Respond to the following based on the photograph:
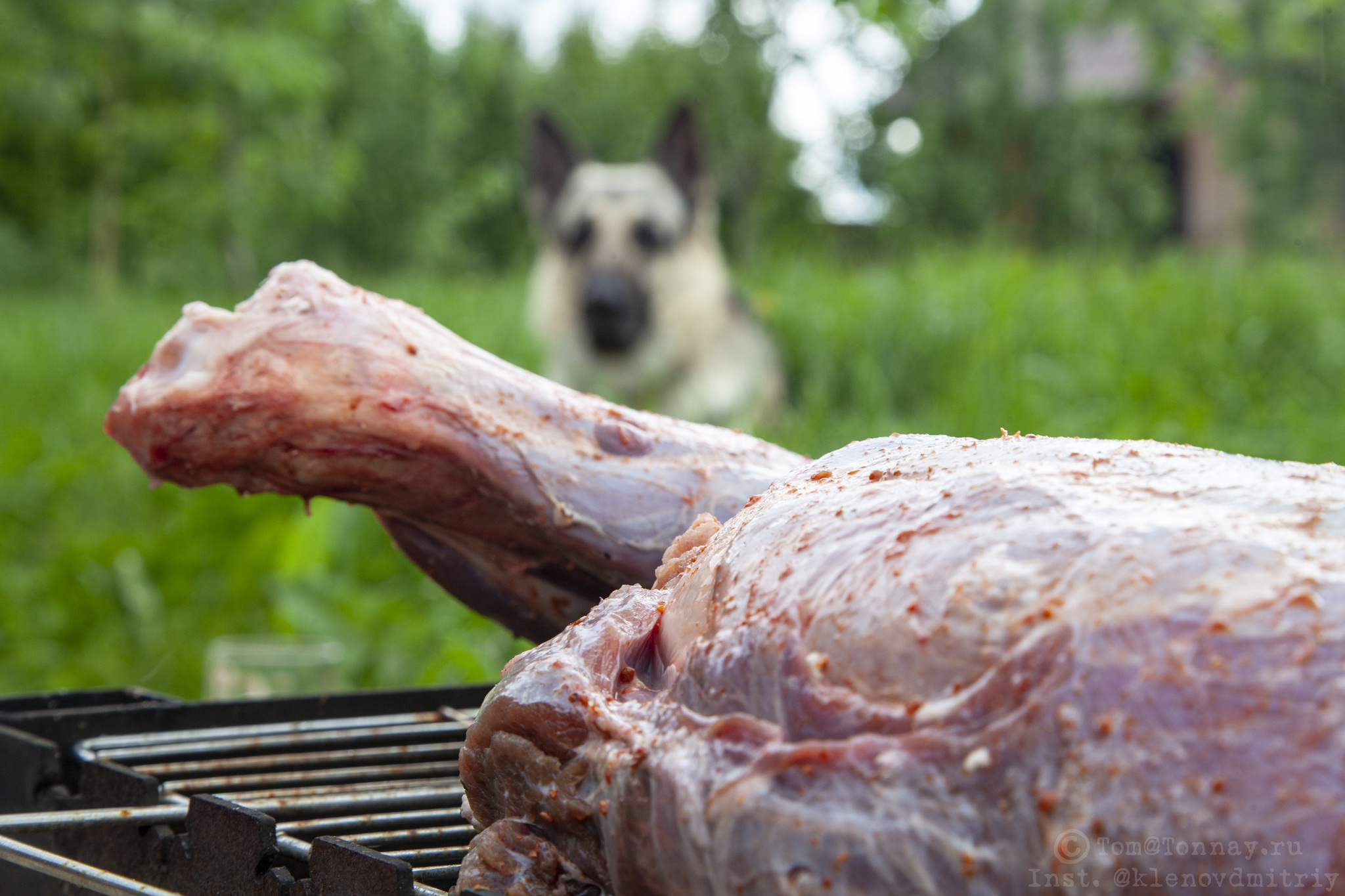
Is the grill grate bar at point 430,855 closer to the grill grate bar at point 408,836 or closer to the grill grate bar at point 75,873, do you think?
the grill grate bar at point 408,836

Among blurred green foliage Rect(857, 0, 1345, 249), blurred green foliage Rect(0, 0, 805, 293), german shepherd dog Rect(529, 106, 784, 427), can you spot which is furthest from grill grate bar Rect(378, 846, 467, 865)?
blurred green foliage Rect(857, 0, 1345, 249)

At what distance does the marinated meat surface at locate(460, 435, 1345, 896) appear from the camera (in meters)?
0.98

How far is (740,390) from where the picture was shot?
6.97 m

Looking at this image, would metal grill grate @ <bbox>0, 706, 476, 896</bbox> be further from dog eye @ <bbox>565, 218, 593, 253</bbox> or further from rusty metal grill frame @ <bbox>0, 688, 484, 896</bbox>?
dog eye @ <bbox>565, 218, 593, 253</bbox>

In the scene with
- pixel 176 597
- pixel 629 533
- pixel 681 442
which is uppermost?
pixel 176 597

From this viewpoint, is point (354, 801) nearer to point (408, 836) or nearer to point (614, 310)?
point (408, 836)

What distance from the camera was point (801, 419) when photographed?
5.61m

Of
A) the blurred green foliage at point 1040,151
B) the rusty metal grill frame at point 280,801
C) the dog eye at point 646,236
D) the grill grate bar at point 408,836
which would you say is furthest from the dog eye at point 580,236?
the blurred green foliage at point 1040,151

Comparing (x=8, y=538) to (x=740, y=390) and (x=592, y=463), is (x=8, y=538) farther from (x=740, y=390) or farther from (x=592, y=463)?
(x=592, y=463)

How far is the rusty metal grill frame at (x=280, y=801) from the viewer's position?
53.6 inches

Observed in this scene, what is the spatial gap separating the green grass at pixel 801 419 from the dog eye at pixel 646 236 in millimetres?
702

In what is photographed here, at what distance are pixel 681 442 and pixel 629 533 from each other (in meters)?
0.16

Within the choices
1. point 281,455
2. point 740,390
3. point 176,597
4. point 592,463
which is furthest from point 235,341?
point 740,390

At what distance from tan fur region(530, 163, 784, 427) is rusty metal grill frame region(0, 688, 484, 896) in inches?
199
